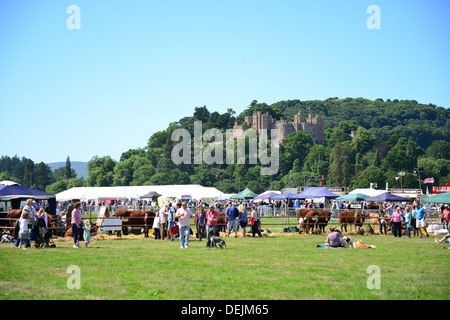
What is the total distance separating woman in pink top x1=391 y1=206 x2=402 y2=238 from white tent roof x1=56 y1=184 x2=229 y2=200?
40831mm

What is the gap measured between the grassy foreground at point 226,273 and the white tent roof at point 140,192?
4962 cm

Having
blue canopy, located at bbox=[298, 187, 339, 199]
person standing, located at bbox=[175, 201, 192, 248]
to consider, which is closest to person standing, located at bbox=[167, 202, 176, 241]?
person standing, located at bbox=[175, 201, 192, 248]

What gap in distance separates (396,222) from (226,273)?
15941mm

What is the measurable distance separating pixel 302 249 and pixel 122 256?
6.25m

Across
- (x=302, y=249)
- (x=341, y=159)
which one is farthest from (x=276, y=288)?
(x=341, y=159)

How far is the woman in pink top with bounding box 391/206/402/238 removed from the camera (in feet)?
84.5

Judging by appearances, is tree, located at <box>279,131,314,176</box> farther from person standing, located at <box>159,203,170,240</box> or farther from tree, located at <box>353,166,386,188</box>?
person standing, located at <box>159,203,170,240</box>

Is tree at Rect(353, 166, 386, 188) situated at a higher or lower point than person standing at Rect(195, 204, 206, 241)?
higher

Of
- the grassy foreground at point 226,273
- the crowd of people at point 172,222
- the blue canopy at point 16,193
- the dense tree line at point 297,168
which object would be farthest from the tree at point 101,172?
the grassy foreground at point 226,273

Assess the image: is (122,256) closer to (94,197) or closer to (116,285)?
(116,285)

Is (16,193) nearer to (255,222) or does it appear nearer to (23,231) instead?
(23,231)

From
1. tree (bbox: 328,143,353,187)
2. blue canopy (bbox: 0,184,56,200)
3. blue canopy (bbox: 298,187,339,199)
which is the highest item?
tree (bbox: 328,143,353,187)

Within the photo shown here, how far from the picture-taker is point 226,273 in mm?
12297
